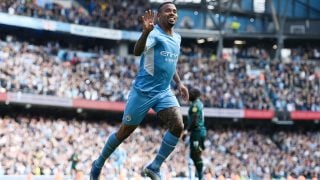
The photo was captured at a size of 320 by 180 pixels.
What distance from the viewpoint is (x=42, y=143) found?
1003 inches

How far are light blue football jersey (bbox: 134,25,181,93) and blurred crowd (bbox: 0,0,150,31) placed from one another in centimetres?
2671

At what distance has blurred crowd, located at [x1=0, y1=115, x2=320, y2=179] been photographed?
23922mm

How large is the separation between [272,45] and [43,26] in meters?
17.8

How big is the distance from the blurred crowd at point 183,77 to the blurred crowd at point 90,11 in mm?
1873

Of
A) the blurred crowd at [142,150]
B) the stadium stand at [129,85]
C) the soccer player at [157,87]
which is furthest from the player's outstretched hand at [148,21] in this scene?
the stadium stand at [129,85]

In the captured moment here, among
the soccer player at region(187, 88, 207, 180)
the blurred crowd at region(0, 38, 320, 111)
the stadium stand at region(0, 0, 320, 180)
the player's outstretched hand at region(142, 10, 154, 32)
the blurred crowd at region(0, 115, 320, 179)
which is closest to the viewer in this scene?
the player's outstretched hand at region(142, 10, 154, 32)

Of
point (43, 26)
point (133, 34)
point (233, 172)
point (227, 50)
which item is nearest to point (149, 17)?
point (233, 172)

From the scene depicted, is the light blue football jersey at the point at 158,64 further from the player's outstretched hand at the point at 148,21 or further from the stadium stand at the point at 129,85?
the stadium stand at the point at 129,85

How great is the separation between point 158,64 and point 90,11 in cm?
3219

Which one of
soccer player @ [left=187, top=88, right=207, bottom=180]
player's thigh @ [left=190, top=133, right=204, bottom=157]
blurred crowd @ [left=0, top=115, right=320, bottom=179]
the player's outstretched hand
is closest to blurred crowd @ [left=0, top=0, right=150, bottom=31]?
blurred crowd @ [left=0, top=115, right=320, bottom=179]

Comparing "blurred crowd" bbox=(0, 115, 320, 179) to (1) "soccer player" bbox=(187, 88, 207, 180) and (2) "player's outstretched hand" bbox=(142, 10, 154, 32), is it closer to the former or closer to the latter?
(1) "soccer player" bbox=(187, 88, 207, 180)

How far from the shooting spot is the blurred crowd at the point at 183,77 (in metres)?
29.5

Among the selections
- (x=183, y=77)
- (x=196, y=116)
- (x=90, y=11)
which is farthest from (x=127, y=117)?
(x=90, y=11)

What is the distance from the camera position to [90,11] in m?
39.5
